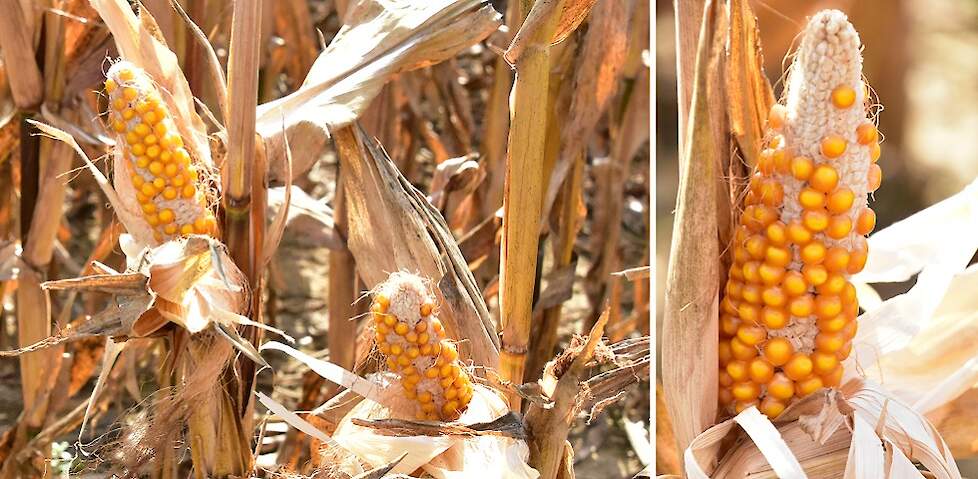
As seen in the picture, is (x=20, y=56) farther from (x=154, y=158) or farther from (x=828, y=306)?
(x=828, y=306)

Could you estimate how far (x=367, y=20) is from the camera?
4.21ft

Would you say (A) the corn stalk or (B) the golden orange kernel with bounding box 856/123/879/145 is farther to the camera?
(A) the corn stalk

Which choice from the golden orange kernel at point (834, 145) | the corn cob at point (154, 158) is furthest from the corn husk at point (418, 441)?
the golden orange kernel at point (834, 145)

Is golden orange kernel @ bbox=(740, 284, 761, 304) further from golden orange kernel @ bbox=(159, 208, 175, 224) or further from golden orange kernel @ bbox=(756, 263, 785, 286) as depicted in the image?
golden orange kernel @ bbox=(159, 208, 175, 224)

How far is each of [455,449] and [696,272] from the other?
315mm

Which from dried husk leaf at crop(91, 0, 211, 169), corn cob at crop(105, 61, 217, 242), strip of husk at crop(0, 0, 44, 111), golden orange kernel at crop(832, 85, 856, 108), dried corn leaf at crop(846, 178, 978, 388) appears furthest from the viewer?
strip of husk at crop(0, 0, 44, 111)

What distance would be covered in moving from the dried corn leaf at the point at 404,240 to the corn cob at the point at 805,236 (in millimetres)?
338

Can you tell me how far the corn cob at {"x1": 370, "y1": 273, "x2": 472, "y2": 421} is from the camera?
0.90 m

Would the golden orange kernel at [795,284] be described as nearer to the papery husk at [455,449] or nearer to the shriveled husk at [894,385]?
the shriveled husk at [894,385]

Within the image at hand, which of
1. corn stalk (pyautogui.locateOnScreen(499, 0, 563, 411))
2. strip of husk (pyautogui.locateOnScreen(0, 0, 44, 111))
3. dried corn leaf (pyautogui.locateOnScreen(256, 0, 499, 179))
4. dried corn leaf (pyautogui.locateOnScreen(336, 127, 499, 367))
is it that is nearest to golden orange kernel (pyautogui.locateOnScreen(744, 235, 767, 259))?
corn stalk (pyautogui.locateOnScreen(499, 0, 563, 411))

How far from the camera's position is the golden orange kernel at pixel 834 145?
735 mm

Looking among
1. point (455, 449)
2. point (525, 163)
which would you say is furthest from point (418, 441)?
point (525, 163)

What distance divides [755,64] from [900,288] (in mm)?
643

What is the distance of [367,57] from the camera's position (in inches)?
49.7
